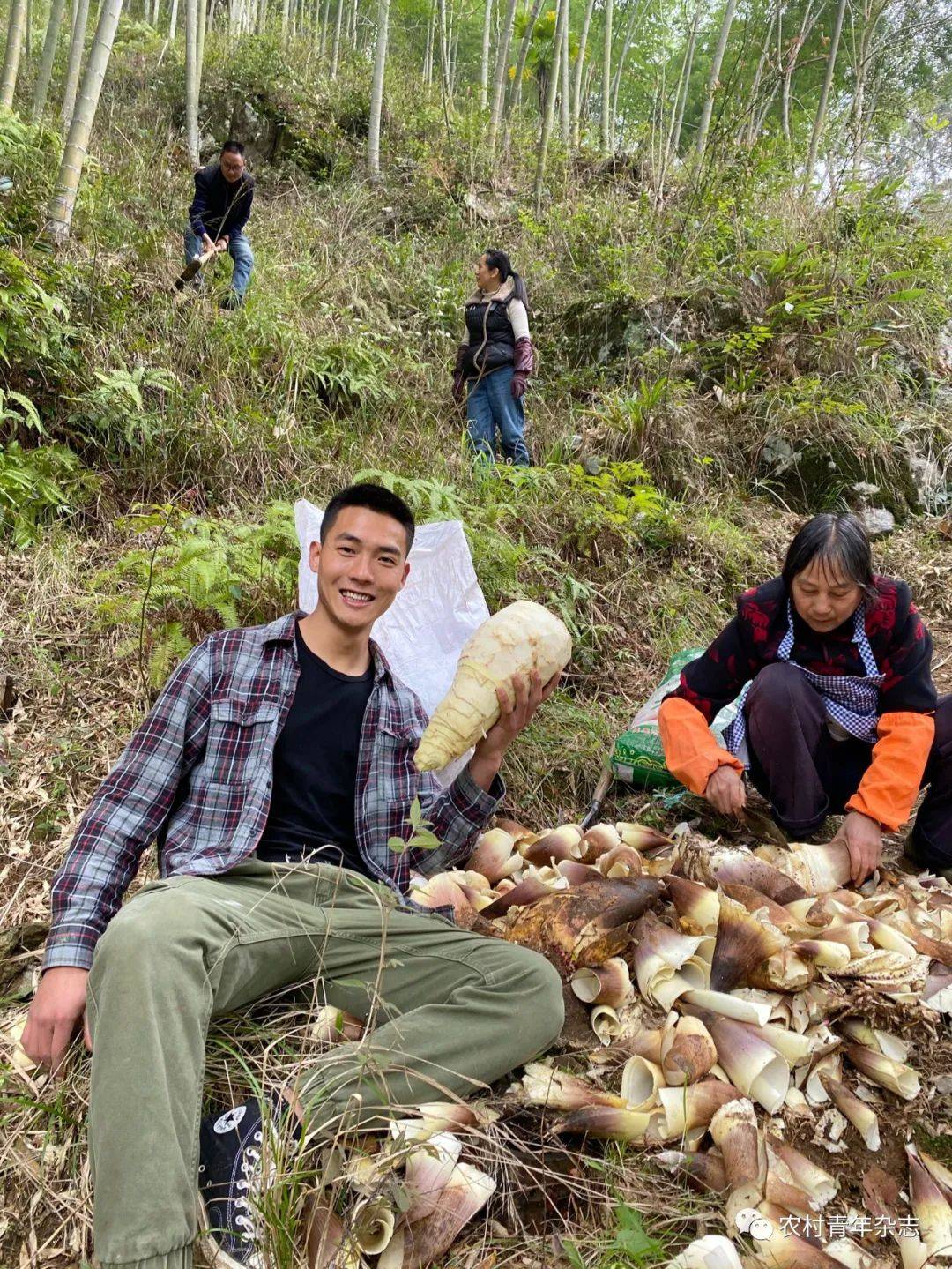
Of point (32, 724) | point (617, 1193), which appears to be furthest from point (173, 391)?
point (617, 1193)

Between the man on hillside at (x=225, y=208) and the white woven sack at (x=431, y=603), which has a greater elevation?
the man on hillside at (x=225, y=208)

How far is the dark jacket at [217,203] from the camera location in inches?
226

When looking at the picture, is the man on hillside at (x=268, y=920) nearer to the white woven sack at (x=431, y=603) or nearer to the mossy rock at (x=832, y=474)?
the white woven sack at (x=431, y=603)

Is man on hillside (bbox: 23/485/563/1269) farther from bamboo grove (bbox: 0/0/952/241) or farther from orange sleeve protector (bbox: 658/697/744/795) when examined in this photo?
bamboo grove (bbox: 0/0/952/241)

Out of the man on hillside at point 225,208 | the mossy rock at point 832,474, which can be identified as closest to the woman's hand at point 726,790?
the mossy rock at point 832,474

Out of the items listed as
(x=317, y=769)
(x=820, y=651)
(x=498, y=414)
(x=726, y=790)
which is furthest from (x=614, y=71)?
(x=317, y=769)

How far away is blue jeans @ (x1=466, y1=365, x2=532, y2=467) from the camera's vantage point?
16.9 feet

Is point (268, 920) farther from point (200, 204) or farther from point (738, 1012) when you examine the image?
point (200, 204)

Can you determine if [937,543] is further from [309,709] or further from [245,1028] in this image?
[245,1028]

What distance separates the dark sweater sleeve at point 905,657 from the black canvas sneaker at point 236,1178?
1.87 meters

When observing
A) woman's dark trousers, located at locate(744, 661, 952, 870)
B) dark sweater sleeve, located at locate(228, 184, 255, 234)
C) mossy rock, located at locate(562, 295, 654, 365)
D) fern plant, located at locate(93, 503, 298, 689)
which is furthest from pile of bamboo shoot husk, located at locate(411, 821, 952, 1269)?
dark sweater sleeve, located at locate(228, 184, 255, 234)

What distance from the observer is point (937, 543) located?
472cm

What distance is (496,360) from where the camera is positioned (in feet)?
17.2

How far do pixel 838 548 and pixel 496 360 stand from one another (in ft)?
11.7
